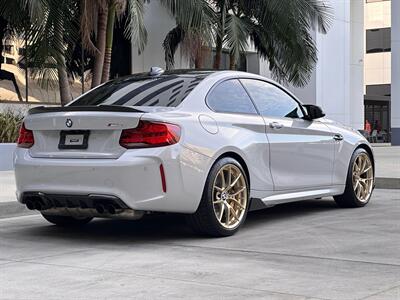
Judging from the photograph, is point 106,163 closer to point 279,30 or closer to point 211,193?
point 211,193

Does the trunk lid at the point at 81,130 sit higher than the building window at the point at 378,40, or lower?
lower

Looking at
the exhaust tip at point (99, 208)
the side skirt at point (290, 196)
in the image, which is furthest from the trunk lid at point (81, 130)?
the side skirt at point (290, 196)

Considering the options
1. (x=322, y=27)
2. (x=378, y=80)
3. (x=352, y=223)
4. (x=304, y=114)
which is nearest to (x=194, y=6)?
(x=322, y=27)

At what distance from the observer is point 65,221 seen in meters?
7.45

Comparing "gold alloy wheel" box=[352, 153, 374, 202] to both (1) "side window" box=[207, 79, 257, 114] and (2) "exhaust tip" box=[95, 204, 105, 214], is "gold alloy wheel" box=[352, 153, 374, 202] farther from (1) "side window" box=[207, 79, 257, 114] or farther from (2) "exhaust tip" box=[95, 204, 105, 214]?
(2) "exhaust tip" box=[95, 204, 105, 214]

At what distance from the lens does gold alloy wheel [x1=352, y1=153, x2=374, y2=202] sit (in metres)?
8.70

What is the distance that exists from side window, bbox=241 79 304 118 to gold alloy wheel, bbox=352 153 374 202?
1.30 metres

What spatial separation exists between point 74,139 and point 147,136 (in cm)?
76

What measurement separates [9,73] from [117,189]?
12.6 metres

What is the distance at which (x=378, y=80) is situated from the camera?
5219cm

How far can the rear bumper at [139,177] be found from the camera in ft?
19.6

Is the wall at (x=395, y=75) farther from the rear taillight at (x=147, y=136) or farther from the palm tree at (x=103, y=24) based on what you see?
the rear taillight at (x=147, y=136)

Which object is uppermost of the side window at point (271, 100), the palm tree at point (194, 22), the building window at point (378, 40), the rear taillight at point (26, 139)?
the building window at point (378, 40)

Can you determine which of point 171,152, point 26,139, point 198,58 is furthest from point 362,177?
point 198,58
